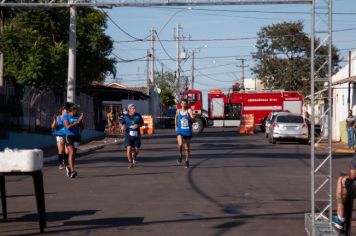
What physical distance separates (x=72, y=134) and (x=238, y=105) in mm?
38510

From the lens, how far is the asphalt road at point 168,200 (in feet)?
34.5

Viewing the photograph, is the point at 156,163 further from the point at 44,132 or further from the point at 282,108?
the point at 282,108

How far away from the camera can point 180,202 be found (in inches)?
520

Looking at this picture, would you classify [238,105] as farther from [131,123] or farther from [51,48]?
[131,123]

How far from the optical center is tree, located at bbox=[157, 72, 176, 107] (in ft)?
344

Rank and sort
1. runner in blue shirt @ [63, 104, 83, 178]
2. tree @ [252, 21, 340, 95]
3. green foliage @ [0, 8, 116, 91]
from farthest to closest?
1. tree @ [252, 21, 340, 95]
2. green foliage @ [0, 8, 116, 91]
3. runner in blue shirt @ [63, 104, 83, 178]

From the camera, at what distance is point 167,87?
117875mm

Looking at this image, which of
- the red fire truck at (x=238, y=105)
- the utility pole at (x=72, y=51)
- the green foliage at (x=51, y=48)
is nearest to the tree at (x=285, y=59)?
the red fire truck at (x=238, y=105)

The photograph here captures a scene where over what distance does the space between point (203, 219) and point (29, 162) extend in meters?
2.99

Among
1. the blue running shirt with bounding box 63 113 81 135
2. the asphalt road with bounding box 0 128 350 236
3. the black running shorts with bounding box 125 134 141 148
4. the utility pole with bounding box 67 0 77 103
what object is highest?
the utility pole with bounding box 67 0 77 103

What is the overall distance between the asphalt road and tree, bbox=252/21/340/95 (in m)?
48.2

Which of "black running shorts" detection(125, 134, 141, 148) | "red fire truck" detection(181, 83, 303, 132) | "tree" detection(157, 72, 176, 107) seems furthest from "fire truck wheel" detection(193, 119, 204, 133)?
"tree" detection(157, 72, 176, 107)

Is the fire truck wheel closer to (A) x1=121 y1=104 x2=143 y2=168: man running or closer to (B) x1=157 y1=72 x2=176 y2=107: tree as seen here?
(A) x1=121 y1=104 x2=143 y2=168: man running

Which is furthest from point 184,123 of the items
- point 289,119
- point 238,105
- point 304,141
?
point 238,105
